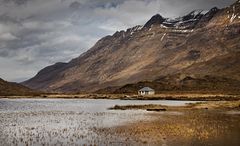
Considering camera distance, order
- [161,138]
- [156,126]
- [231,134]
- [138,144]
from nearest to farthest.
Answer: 1. [138,144]
2. [161,138]
3. [231,134]
4. [156,126]

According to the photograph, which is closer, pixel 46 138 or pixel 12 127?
pixel 46 138

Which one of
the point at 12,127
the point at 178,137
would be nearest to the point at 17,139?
the point at 12,127

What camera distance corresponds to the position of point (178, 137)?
1594 inches

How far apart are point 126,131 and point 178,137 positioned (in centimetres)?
809

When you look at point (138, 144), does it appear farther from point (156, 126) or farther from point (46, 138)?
point (156, 126)

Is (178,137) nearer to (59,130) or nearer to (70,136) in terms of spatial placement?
(70,136)

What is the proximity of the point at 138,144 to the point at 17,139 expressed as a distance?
13414 millimetres

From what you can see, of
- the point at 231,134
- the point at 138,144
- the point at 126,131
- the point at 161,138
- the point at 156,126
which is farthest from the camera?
the point at 156,126

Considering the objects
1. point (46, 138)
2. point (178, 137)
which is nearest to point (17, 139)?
point (46, 138)

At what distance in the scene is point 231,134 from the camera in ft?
140

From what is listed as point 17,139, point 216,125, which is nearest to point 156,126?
point 216,125

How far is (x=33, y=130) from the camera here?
4847cm

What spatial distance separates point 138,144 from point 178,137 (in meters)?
6.24

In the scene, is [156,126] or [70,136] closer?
[70,136]
